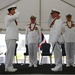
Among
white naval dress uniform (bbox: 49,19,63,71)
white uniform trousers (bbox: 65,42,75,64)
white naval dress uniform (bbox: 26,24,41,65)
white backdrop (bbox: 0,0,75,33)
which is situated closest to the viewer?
white naval dress uniform (bbox: 49,19,63,71)

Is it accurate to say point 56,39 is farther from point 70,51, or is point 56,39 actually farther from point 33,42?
point 70,51

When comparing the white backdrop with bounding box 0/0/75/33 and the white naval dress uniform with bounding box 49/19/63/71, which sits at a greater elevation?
the white backdrop with bounding box 0/0/75/33

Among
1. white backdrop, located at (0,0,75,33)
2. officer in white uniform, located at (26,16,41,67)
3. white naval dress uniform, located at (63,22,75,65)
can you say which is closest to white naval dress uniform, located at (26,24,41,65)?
officer in white uniform, located at (26,16,41,67)

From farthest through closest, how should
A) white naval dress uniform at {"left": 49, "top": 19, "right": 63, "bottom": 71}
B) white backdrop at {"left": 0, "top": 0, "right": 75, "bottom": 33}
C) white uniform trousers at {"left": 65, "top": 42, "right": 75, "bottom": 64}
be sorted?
white backdrop at {"left": 0, "top": 0, "right": 75, "bottom": 33}, white uniform trousers at {"left": 65, "top": 42, "right": 75, "bottom": 64}, white naval dress uniform at {"left": 49, "top": 19, "right": 63, "bottom": 71}

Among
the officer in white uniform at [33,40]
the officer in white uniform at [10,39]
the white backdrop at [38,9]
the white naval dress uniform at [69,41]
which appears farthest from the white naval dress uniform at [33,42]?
the white backdrop at [38,9]

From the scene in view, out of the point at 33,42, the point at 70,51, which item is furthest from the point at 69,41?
the point at 33,42

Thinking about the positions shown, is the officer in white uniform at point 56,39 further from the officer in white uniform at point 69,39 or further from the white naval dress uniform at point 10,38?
the officer in white uniform at point 69,39

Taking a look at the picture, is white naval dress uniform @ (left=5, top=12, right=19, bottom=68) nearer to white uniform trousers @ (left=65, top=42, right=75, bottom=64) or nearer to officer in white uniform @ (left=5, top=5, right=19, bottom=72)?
officer in white uniform @ (left=5, top=5, right=19, bottom=72)

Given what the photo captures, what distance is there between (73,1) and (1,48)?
3.71m

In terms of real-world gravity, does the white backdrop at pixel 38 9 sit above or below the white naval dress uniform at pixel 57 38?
above

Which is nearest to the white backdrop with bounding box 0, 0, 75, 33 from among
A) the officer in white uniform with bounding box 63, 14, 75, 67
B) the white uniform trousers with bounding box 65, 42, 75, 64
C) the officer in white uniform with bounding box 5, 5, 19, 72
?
the officer in white uniform with bounding box 63, 14, 75, 67

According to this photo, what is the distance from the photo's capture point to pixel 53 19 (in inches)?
195

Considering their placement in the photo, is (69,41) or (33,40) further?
(69,41)

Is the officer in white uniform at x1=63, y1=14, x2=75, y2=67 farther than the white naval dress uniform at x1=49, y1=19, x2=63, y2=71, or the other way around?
the officer in white uniform at x1=63, y1=14, x2=75, y2=67
